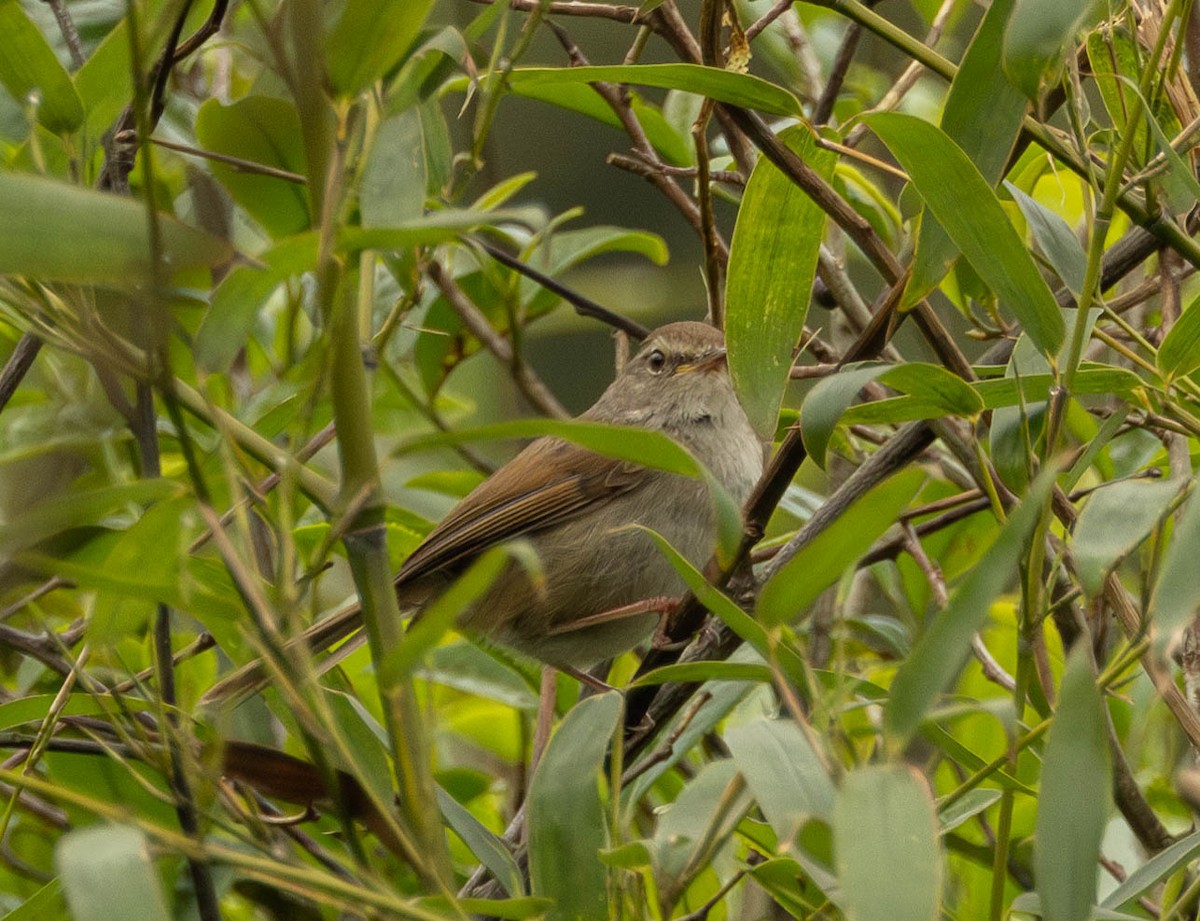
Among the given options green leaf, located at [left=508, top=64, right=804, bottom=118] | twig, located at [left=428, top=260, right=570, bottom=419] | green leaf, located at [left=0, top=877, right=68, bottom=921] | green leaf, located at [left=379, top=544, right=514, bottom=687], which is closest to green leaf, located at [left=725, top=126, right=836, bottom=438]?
green leaf, located at [left=508, top=64, right=804, bottom=118]

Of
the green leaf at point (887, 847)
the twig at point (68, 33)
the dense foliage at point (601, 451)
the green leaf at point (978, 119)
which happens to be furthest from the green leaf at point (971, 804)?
the twig at point (68, 33)

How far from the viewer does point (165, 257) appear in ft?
4.09

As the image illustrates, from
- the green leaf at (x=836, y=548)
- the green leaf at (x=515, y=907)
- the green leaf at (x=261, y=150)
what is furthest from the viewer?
the green leaf at (x=261, y=150)

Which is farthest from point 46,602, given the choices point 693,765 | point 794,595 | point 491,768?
point 794,595

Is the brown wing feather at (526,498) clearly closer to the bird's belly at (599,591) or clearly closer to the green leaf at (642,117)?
the bird's belly at (599,591)

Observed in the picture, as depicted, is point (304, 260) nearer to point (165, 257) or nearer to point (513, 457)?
point (165, 257)

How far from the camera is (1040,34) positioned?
1.56 m

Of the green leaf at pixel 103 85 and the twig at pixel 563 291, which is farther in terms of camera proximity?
the twig at pixel 563 291

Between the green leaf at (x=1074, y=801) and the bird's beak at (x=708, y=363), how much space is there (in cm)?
282

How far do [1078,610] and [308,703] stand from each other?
4.91ft

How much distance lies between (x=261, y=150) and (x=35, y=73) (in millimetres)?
1143

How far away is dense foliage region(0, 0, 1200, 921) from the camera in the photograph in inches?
51.1

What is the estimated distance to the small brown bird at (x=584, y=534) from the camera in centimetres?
361

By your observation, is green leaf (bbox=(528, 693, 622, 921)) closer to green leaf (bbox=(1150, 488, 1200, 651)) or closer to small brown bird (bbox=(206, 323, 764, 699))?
green leaf (bbox=(1150, 488, 1200, 651))
